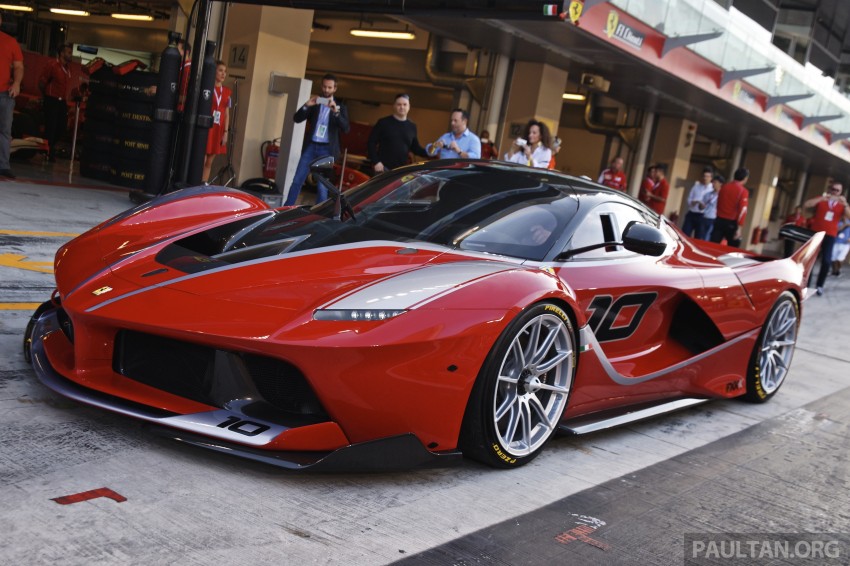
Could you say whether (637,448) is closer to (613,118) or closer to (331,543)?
(331,543)

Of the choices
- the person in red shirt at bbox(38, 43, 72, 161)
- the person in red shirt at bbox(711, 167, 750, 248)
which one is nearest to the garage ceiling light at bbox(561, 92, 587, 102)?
the person in red shirt at bbox(711, 167, 750, 248)

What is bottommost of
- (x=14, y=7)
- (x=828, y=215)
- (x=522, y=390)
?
(x=522, y=390)

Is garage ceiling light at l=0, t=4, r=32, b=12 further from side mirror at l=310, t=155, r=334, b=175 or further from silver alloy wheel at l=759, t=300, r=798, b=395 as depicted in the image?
silver alloy wheel at l=759, t=300, r=798, b=395

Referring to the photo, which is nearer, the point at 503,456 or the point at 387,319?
the point at 387,319

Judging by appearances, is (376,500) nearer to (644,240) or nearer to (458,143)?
(644,240)

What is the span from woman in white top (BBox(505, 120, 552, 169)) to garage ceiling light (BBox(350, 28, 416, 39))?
38.2 ft

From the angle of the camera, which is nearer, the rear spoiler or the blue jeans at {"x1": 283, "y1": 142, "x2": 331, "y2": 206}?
the rear spoiler

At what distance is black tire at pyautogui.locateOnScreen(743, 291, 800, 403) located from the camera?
528 centimetres

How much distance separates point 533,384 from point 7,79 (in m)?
8.17

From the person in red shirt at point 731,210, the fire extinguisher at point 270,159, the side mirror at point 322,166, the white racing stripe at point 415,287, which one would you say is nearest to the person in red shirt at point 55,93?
the fire extinguisher at point 270,159

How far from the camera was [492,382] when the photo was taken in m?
3.18

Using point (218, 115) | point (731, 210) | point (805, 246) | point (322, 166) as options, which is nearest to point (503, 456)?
point (322, 166)

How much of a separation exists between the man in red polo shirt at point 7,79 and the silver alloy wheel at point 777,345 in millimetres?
8023

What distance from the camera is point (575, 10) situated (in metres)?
11.6
